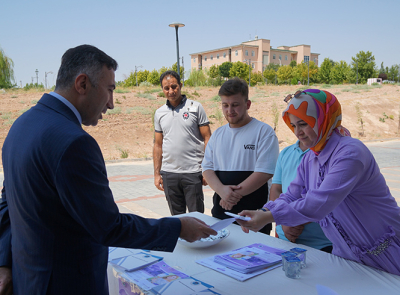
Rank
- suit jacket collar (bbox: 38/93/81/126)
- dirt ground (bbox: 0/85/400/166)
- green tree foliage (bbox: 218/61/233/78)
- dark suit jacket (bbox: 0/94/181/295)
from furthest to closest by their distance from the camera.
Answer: green tree foliage (bbox: 218/61/233/78), dirt ground (bbox: 0/85/400/166), suit jacket collar (bbox: 38/93/81/126), dark suit jacket (bbox: 0/94/181/295)

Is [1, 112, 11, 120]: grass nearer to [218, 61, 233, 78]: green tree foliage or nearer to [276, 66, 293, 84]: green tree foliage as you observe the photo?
[218, 61, 233, 78]: green tree foliage

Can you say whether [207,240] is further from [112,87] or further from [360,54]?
[360,54]

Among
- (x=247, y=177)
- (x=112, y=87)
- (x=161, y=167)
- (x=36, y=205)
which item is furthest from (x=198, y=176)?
(x=36, y=205)

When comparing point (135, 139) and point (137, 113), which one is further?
point (137, 113)

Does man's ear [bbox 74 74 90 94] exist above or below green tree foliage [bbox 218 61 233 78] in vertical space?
below

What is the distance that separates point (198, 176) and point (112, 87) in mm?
2545

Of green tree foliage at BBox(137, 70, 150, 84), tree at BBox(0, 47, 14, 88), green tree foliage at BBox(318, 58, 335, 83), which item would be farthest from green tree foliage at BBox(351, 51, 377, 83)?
tree at BBox(0, 47, 14, 88)

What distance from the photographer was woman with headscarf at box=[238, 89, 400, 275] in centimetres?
174

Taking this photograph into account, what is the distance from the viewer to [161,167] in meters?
4.33

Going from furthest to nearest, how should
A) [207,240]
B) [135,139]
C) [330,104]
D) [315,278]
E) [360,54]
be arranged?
[360,54] → [135,139] → [207,240] → [330,104] → [315,278]

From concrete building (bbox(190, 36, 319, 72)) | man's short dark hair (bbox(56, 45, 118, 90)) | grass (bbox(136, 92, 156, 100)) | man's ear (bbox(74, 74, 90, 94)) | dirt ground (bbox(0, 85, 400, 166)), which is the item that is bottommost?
dirt ground (bbox(0, 85, 400, 166))

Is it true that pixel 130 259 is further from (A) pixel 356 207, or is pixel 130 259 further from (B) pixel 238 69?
(B) pixel 238 69

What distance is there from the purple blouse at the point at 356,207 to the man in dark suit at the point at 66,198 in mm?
773

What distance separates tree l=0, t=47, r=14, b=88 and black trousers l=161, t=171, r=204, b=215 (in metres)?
35.0
